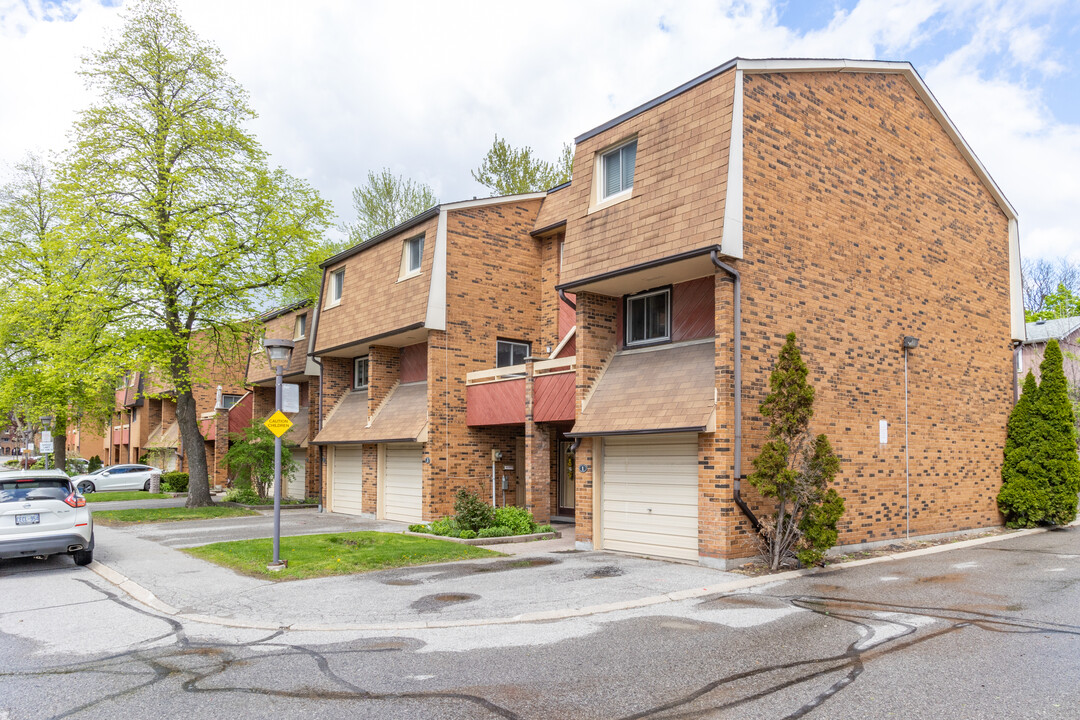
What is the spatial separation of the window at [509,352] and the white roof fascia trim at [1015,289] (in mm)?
12572

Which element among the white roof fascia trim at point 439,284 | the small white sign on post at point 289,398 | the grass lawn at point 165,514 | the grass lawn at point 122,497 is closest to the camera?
the small white sign on post at point 289,398

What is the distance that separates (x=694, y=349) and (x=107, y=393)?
36.1 metres

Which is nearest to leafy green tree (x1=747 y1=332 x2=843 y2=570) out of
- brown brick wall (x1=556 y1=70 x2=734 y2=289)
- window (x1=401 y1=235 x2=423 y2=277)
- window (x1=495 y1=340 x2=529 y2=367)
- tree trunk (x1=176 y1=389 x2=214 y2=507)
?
brown brick wall (x1=556 y1=70 x2=734 y2=289)

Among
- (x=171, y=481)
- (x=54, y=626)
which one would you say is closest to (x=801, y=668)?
(x=54, y=626)

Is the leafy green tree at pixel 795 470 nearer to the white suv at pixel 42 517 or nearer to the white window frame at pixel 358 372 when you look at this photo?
the white suv at pixel 42 517

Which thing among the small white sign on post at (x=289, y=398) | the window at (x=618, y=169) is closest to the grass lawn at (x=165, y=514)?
the small white sign on post at (x=289, y=398)

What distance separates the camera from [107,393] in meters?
38.7

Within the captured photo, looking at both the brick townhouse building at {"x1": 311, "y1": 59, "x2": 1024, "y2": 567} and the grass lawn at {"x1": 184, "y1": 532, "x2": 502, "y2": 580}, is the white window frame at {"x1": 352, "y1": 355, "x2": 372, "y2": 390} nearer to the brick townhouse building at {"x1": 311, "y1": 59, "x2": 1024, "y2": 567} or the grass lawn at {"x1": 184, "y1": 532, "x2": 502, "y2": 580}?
the brick townhouse building at {"x1": 311, "y1": 59, "x2": 1024, "y2": 567}

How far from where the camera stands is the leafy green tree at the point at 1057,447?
17328mm

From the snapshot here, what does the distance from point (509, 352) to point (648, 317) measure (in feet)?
22.1

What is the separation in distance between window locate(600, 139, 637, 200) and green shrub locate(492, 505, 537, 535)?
7144 millimetres

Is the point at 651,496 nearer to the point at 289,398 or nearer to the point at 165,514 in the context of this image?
the point at 289,398

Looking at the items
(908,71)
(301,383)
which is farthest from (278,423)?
(301,383)

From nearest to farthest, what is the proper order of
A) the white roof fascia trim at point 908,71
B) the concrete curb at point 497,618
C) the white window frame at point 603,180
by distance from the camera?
the concrete curb at point 497,618 < the white roof fascia trim at point 908,71 < the white window frame at point 603,180
